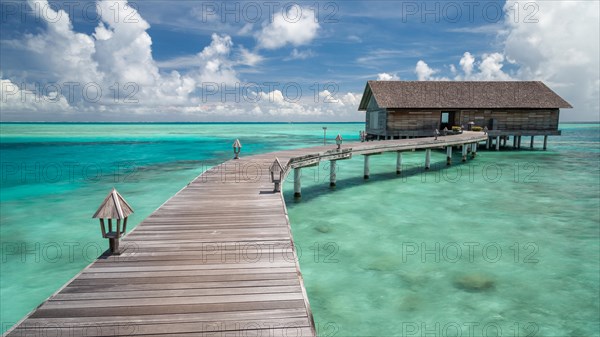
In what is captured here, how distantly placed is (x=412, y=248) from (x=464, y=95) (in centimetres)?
3178

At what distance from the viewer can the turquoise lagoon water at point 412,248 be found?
7.91 m

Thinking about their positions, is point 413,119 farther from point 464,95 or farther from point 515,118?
point 515,118

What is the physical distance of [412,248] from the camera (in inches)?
463

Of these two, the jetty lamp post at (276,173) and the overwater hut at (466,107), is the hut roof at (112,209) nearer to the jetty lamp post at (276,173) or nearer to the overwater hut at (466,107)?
the jetty lamp post at (276,173)

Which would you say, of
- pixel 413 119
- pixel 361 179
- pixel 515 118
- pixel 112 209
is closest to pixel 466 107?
pixel 413 119

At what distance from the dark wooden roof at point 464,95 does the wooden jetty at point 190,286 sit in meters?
31.1

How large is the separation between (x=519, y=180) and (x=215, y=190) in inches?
820

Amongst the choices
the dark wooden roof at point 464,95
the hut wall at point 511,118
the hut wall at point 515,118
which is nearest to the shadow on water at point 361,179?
the dark wooden roof at point 464,95

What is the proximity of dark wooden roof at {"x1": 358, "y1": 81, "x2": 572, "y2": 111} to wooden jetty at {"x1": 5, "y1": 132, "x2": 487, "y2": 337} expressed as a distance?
102ft

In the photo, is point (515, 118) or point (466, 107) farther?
point (515, 118)

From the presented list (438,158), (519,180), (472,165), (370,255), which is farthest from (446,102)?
(370,255)

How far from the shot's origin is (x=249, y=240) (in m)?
6.71

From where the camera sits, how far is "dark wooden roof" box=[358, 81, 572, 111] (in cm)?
3681

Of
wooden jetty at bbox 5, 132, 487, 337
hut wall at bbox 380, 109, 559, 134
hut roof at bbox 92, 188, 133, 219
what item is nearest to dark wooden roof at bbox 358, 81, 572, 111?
hut wall at bbox 380, 109, 559, 134
